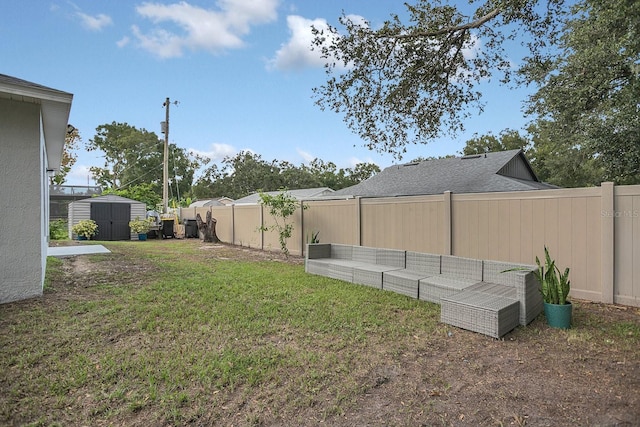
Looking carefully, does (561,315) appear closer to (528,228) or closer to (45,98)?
(528,228)

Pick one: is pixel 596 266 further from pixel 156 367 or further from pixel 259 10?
pixel 259 10

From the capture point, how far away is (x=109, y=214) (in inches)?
605

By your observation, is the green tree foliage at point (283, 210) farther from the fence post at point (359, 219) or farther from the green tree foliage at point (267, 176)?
the green tree foliage at point (267, 176)

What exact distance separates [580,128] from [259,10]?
894 cm

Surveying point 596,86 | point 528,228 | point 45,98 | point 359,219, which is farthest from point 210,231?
point 596,86

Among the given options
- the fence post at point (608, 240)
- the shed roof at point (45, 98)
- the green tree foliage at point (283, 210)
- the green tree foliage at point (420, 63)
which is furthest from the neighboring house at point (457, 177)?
the shed roof at point (45, 98)

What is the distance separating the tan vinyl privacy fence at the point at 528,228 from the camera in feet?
15.3

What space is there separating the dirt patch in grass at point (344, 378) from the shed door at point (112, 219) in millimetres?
12609

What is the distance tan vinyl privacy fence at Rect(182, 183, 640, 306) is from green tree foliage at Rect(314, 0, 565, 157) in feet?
6.69

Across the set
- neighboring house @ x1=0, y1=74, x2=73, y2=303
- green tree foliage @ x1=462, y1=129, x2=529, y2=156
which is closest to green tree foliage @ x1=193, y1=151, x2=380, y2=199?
green tree foliage @ x1=462, y1=129, x2=529, y2=156

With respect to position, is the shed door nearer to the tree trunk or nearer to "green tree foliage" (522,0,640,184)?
the tree trunk

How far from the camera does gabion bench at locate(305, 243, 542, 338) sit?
147 inches

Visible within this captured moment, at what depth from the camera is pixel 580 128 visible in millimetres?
9211

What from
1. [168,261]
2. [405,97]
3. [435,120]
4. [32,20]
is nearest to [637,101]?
[435,120]
